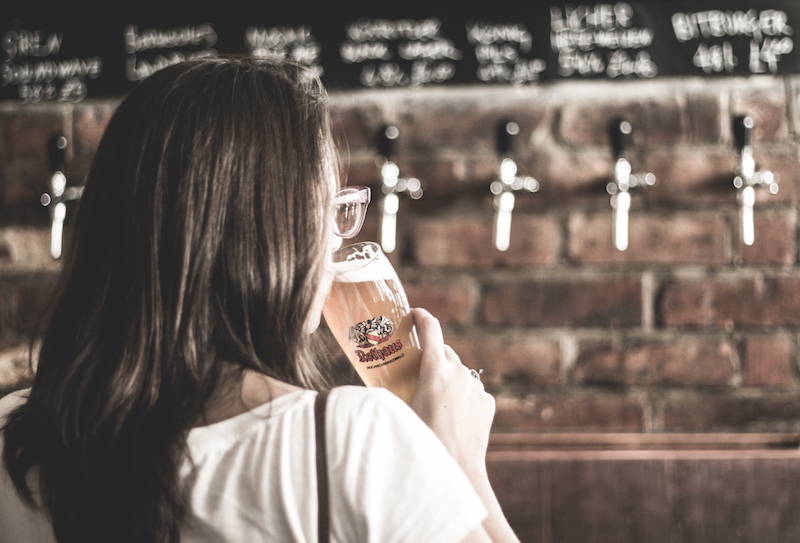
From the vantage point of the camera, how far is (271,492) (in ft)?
1.59

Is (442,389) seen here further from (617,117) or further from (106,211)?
(617,117)

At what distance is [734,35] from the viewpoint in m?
1.28

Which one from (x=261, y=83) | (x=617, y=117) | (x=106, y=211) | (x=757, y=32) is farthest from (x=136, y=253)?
(x=757, y=32)

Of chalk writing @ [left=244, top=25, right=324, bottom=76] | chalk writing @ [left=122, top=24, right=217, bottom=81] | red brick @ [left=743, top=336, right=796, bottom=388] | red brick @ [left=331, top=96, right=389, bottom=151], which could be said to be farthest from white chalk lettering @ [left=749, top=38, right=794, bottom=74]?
chalk writing @ [left=122, top=24, right=217, bottom=81]

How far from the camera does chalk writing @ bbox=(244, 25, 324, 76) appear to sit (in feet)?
4.48

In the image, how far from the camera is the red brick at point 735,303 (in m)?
1.26

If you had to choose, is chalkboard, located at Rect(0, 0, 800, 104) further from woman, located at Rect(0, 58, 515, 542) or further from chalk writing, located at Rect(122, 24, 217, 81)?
woman, located at Rect(0, 58, 515, 542)

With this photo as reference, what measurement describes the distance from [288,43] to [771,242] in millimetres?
1122

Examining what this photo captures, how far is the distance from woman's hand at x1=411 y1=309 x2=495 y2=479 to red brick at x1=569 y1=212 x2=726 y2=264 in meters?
0.65

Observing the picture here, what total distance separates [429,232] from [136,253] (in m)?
0.82

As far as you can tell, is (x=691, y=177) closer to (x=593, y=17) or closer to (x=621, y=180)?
(x=621, y=180)

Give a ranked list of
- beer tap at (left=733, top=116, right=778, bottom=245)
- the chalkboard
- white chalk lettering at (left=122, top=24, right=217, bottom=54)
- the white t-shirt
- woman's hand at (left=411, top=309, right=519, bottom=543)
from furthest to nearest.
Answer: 1. white chalk lettering at (left=122, top=24, right=217, bottom=54)
2. the chalkboard
3. beer tap at (left=733, top=116, right=778, bottom=245)
4. woman's hand at (left=411, top=309, right=519, bottom=543)
5. the white t-shirt

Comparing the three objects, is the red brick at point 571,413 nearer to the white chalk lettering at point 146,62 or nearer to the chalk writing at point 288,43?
the chalk writing at point 288,43

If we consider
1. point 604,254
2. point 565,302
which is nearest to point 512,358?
point 565,302
